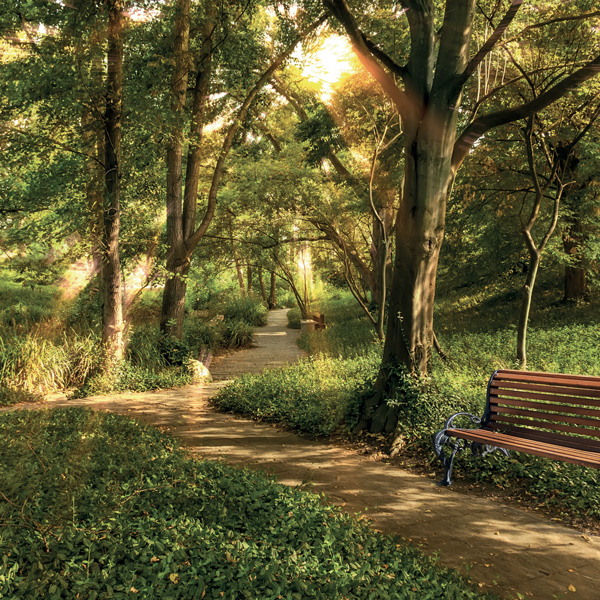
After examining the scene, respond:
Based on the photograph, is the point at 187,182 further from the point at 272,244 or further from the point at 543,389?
the point at 543,389

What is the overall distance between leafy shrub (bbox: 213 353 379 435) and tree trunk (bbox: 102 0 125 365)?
2.62 meters

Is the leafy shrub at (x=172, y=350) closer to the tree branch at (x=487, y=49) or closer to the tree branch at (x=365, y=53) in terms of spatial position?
the tree branch at (x=365, y=53)

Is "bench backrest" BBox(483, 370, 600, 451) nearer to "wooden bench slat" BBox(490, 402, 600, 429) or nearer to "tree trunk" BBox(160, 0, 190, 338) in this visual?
"wooden bench slat" BBox(490, 402, 600, 429)

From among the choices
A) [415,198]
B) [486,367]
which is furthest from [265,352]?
[415,198]

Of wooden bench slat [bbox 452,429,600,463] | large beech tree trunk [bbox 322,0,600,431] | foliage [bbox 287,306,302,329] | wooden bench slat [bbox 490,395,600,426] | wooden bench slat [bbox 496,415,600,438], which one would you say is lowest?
wooden bench slat [bbox 452,429,600,463]

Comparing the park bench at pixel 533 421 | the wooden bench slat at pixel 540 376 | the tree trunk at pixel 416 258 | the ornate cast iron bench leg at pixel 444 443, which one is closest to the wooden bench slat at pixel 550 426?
the park bench at pixel 533 421

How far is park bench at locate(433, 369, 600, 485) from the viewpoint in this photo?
15.5 feet

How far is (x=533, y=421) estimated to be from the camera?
17.5ft

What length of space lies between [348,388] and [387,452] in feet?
5.99

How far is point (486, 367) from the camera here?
9.52 meters

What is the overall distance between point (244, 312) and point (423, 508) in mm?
19498

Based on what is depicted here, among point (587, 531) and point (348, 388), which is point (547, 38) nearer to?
point (348, 388)

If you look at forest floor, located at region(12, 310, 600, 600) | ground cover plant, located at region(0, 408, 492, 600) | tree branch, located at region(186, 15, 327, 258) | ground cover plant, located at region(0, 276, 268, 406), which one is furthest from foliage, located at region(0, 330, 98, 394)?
ground cover plant, located at region(0, 408, 492, 600)

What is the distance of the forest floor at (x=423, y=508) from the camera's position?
11.2 feet
